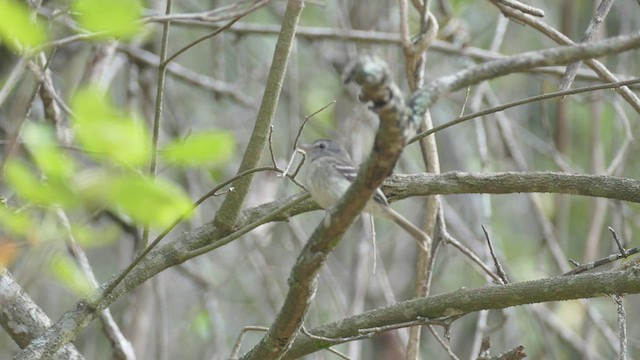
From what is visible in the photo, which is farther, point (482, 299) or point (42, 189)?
point (482, 299)

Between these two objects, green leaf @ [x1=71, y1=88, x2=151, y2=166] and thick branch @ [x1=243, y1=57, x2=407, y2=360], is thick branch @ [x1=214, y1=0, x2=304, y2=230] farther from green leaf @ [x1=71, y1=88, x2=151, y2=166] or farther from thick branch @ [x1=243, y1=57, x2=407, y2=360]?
green leaf @ [x1=71, y1=88, x2=151, y2=166]

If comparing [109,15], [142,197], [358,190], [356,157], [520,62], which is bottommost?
[142,197]

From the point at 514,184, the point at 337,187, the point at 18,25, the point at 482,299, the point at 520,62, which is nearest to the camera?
the point at 18,25

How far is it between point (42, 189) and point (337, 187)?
208 centimetres

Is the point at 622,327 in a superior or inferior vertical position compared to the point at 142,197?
superior

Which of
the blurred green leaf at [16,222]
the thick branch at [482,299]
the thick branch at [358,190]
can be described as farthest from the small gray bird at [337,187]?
the blurred green leaf at [16,222]

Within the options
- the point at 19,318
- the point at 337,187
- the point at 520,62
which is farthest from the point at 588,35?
the point at 19,318

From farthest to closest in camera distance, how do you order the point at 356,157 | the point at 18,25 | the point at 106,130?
the point at 356,157 < the point at 18,25 < the point at 106,130

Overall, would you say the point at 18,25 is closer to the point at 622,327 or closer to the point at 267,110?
the point at 267,110

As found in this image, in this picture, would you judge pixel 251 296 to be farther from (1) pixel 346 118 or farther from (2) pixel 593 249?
(2) pixel 593 249

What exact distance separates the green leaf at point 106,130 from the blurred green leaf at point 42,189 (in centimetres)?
19

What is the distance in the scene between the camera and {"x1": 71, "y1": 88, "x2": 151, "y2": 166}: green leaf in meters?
1.42

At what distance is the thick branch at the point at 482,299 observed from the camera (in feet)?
9.37

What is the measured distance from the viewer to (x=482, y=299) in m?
3.03
